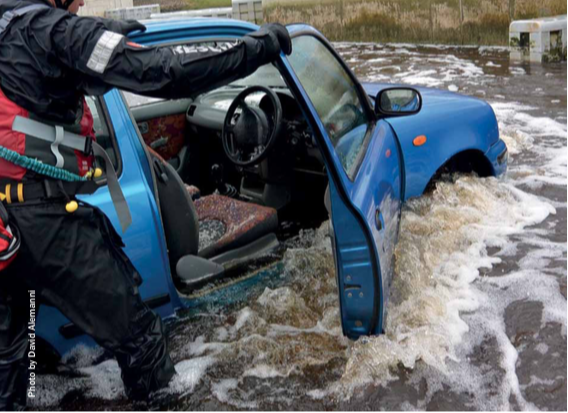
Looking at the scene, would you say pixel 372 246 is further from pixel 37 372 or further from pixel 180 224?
pixel 37 372

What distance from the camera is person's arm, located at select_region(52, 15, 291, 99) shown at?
2.18 m

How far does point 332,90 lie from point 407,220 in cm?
133

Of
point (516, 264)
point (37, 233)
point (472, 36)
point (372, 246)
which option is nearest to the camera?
point (37, 233)

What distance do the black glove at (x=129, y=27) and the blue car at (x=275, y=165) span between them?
0.32 ft

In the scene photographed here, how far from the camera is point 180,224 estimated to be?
3.30 meters

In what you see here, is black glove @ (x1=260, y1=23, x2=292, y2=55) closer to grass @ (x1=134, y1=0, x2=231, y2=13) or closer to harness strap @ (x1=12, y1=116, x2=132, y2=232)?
harness strap @ (x1=12, y1=116, x2=132, y2=232)

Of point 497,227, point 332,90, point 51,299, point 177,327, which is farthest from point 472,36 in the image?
point 51,299

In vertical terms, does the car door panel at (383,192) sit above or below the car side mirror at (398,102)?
below

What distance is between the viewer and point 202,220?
13.3 feet

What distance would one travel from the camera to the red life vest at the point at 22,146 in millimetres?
2232

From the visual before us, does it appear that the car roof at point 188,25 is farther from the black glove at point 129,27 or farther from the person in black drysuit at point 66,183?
the person in black drysuit at point 66,183

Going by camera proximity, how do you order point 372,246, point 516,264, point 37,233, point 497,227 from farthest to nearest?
1. point 497,227
2. point 516,264
3. point 372,246
4. point 37,233

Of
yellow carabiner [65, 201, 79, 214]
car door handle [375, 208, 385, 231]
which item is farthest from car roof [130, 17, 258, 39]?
car door handle [375, 208, 385, 231]

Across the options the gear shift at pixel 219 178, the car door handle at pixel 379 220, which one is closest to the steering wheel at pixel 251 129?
the gear shift at pixel 219 178
